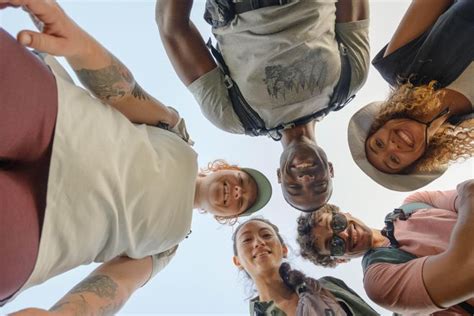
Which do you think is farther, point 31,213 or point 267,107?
point 267,107

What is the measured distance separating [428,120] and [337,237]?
38 cm

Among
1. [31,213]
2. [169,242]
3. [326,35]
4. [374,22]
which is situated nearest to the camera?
[31,213]

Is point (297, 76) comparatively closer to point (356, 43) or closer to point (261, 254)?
point (356, 43)

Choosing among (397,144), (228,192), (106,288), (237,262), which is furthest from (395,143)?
(106,288)

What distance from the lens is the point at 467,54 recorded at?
32.0 inches

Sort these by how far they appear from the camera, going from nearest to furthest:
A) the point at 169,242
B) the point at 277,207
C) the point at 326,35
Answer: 1. the point at 169,242
2. the point at 326,35
3. the point at 277,207

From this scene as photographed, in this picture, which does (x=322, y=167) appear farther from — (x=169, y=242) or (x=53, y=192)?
Result: (x=53, y=192)

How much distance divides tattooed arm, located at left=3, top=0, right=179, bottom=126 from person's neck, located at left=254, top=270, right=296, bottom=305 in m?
0.52

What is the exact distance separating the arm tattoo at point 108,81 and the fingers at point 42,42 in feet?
0.28

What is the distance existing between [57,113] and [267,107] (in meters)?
0.49

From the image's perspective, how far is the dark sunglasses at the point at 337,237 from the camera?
1.06m

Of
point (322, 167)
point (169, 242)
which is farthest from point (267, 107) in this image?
point (169, 242)

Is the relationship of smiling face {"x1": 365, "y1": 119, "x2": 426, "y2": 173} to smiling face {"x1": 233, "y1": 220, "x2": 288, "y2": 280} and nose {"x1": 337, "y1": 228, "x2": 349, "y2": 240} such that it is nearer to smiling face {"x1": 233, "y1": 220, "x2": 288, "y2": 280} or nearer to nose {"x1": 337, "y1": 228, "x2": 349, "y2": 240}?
nose {"x1": 337, "y1": 228, "x2": 349, "y2": 240}

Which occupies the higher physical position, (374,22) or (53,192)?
(374,22)
